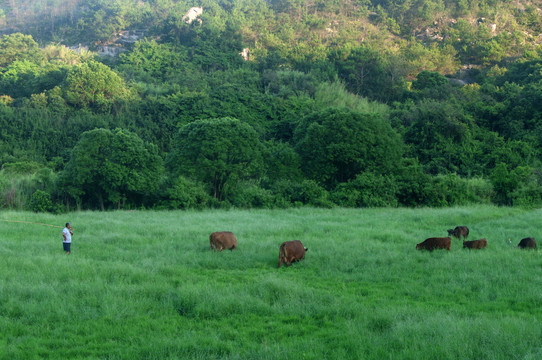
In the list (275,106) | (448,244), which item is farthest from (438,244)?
(275,106)

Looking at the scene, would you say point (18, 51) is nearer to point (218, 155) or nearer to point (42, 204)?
point (42, 204)

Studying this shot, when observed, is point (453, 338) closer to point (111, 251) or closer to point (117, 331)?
point (117, 331)

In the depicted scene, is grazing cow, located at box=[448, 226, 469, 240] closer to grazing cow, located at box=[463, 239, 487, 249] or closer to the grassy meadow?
the grassy meadow

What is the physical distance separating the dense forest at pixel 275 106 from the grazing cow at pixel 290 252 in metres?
21.3

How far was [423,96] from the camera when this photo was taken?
3012 inches

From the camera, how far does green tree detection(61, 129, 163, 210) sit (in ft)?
121

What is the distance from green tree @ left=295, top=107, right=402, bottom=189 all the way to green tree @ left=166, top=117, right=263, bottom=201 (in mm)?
4955

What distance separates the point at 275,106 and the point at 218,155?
1304 inches

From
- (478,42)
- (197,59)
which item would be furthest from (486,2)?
(197,59)

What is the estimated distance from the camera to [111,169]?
3662cm

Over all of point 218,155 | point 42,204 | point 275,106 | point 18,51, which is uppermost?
point 18,51

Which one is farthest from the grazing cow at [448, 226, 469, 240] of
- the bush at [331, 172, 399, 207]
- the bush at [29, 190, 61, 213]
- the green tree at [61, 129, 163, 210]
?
the bush at [29, 190, 61, 213]

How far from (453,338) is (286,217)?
20.1 m

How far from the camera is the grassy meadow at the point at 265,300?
791cm
